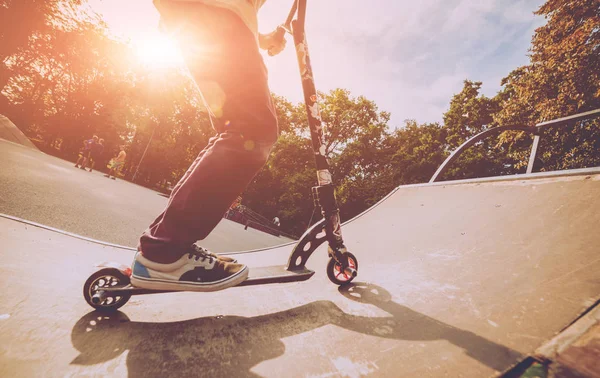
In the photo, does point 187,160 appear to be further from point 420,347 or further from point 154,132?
point 420,347

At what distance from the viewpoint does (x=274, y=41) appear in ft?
6.26

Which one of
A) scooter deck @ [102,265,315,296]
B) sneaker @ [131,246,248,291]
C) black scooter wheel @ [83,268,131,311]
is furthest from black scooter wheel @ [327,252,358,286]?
black scooter wheel @ [83,268,131,311]

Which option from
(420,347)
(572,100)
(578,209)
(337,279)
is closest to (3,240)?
(337,279)

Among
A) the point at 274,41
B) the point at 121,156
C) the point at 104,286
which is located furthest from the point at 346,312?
the point at 121,156

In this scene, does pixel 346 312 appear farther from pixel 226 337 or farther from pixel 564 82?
pixel 564 82

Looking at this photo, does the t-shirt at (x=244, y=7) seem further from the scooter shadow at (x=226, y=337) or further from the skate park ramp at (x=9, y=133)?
the skate park ramp at (x=9, y=133)

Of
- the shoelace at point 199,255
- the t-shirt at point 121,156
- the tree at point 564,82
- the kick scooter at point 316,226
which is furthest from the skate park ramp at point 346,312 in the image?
the t-shirt at point 121,156

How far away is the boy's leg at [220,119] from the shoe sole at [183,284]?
0.25 feet

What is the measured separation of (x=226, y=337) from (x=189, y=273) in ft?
1.15

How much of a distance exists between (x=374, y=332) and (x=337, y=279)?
536 mm

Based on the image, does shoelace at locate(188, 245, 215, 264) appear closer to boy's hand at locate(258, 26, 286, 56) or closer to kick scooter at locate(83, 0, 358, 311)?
kick scooter at locate(83, 0, 358, 311)

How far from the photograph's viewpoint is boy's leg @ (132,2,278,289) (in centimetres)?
116

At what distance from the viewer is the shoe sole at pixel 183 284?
112cm

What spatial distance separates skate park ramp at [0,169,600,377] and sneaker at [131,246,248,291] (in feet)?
0.45
